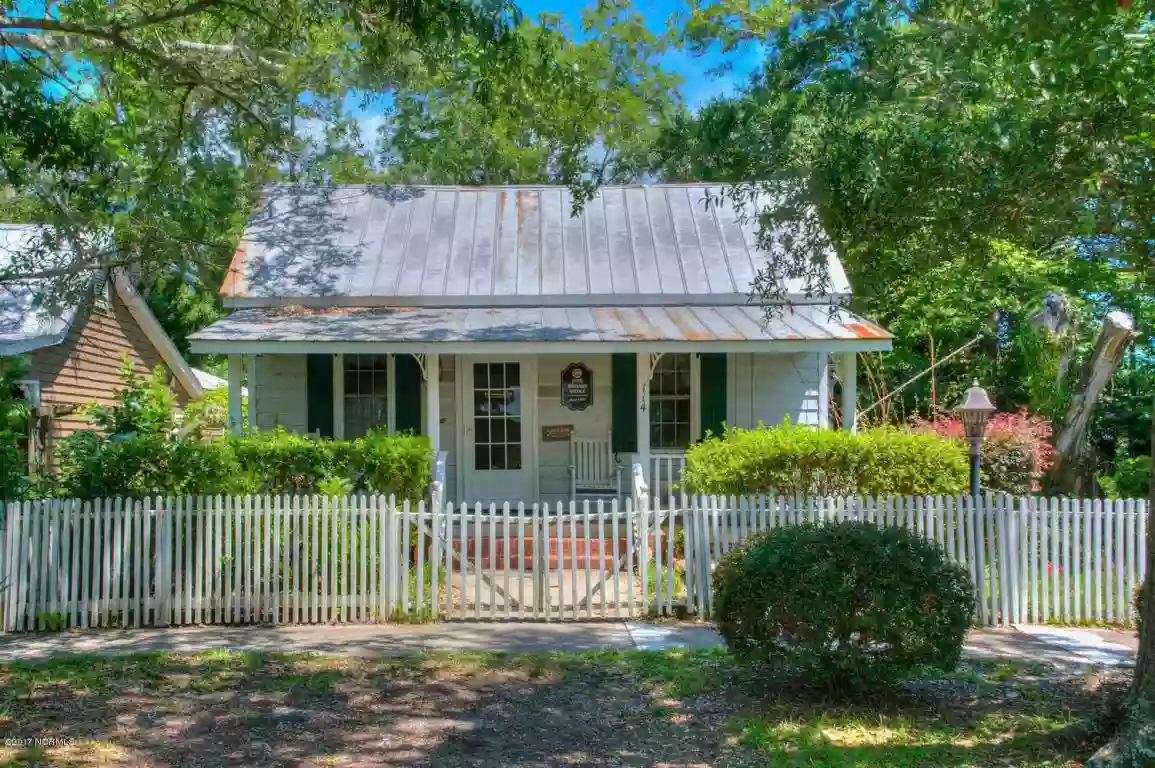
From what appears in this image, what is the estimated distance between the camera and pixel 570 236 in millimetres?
15523

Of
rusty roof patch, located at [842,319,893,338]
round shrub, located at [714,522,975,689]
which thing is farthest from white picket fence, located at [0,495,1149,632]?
rusty roof patch, located at [842,319,893,338]

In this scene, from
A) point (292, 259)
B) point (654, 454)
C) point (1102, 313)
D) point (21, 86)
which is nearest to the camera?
point (21, 86)

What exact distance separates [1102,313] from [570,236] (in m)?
10.6

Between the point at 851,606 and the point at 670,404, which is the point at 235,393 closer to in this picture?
the point at 670,404

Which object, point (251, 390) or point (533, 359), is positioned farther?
point (533, 359)

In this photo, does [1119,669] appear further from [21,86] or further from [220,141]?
[220,141]

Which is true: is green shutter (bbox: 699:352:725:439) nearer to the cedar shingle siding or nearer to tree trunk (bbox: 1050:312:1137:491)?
tree trunk (bbox: 1050:312:1137:491)

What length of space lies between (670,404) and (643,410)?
1.36m

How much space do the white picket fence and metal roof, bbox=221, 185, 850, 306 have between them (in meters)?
5.66

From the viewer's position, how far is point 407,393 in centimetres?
1366

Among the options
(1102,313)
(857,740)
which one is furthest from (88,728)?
(1102,313)

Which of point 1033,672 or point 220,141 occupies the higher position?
point 220,141

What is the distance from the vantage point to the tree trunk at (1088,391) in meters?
13.3

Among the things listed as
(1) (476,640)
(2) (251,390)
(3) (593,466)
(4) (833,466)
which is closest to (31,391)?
(2) (251,390)
